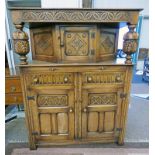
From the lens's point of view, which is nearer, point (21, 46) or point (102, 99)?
point (21, 46)

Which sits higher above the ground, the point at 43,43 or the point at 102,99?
the point at 43,43

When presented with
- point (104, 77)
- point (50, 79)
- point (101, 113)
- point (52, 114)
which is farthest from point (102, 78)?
point (52, 114)

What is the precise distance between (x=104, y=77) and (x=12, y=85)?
116 cm


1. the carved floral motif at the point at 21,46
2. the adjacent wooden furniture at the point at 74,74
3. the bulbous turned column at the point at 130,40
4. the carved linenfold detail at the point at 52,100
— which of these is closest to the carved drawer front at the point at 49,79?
the adjacent wooden furniture at the point at 74,74

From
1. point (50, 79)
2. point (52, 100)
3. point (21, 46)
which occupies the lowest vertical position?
point (52, 100)

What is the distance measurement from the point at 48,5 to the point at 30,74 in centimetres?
101

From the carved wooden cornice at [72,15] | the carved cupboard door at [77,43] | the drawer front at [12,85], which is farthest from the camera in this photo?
the drawer front at [12,85]

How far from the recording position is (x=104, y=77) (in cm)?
152

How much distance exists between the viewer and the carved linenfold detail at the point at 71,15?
1.28 meters

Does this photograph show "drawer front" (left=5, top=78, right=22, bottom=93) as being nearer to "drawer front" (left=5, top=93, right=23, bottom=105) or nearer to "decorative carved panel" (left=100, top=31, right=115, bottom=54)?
"drawer front" (left=5, top=93, right=23, bottom=105)

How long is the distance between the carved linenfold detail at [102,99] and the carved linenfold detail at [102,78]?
161 mm

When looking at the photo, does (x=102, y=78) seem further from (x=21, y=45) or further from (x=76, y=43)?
(x=21, y=45)

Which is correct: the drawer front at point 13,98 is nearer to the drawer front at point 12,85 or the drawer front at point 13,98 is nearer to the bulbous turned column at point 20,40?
the drawer front at point 12,85

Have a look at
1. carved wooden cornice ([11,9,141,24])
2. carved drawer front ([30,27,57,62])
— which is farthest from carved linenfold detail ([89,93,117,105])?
carved wooden cornice ([11,9,141,24])
